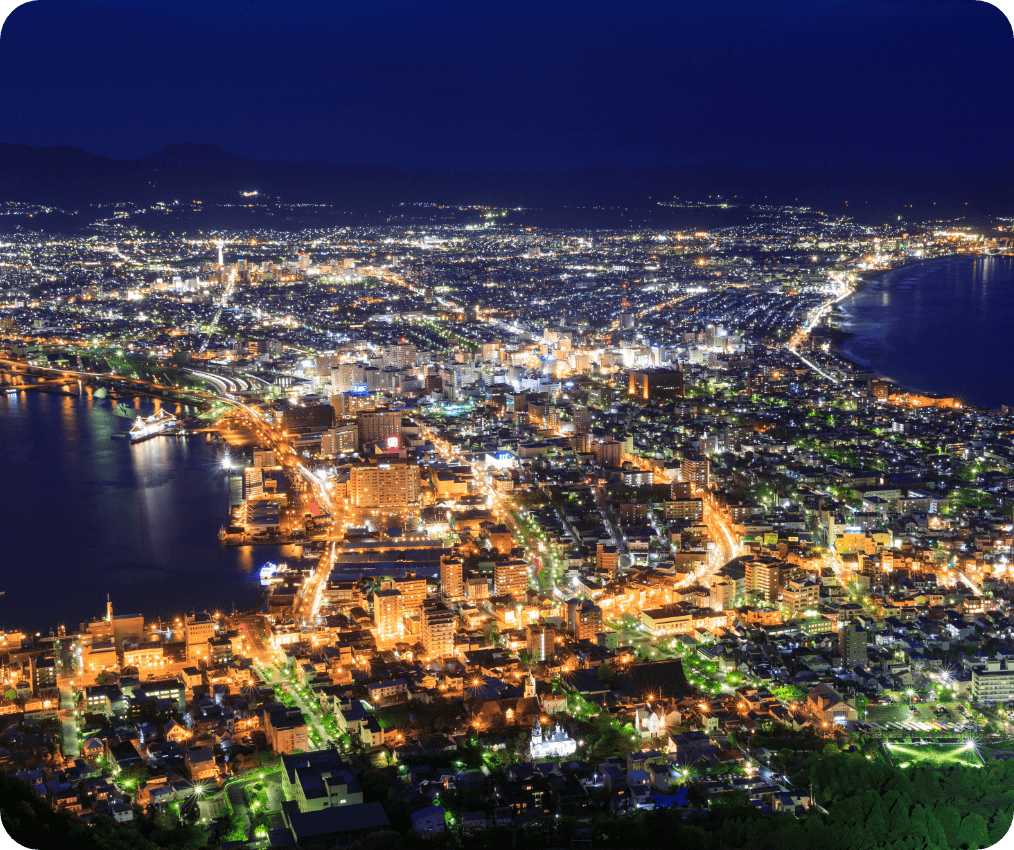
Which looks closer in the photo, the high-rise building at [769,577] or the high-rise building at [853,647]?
the high-rise building at [853,647]

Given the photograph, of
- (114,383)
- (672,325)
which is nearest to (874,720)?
(114,383)

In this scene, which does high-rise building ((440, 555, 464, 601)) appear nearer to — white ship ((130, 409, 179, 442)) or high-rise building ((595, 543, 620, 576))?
high-rise building ((595, 543, 620, 576))

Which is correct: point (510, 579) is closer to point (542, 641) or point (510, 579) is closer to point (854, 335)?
point (542, 641)

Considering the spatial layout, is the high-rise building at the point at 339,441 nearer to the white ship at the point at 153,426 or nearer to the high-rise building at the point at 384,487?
the high-rise building at the point at 384,487

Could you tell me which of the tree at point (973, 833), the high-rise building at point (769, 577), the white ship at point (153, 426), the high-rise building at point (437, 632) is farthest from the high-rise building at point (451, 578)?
the white ship at point (153, 426)

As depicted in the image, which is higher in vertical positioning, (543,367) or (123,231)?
(123,231)

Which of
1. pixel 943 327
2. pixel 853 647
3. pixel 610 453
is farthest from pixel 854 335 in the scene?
pixel 853 647

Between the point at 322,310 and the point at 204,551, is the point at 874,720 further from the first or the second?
the point at 322,310
